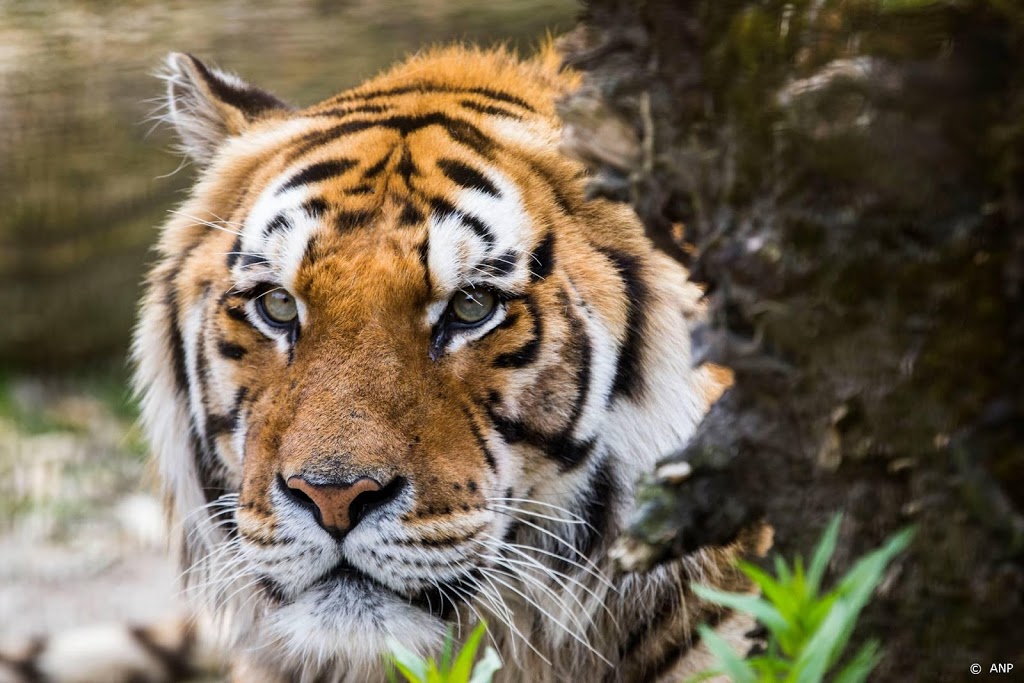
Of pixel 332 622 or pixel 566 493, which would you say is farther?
pixel 566 493

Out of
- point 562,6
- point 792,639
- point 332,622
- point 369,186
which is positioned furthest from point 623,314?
point 562,6

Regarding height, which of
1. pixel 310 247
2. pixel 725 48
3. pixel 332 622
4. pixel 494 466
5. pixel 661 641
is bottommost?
pixel 661 641

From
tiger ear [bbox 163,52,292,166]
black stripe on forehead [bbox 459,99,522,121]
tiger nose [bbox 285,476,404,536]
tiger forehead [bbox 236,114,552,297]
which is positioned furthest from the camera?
tiger ear [bbox 163,52,292,166]

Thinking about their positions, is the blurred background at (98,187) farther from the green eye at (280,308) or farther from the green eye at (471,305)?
the green eye at (471,305)

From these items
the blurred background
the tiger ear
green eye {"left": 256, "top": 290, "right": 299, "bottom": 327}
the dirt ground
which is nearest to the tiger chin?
green eye {"left": 256, "top": 290, "right": 299, "bottom": 327}

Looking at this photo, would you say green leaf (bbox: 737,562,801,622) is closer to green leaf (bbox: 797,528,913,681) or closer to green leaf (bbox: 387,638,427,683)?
green leaf (bbox: 797,528,913,681)

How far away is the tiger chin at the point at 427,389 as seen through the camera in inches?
78.3

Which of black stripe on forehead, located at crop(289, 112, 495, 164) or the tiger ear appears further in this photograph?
the tiger ear

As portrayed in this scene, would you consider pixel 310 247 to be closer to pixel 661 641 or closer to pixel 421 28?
pixel 661 641

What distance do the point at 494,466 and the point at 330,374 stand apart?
0.33 metres

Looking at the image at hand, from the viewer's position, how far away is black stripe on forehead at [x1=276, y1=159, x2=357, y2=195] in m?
2.32

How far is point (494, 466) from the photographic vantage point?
2.08 meters

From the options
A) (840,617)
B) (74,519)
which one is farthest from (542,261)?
(74,519)

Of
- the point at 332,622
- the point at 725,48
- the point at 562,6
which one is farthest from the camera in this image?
the point at 562,6
